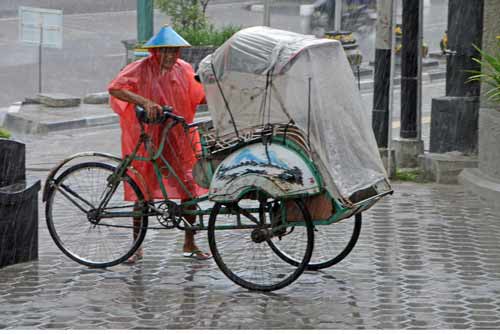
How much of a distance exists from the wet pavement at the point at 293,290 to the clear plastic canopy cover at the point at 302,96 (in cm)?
75

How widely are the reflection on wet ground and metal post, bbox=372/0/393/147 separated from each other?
257 cm

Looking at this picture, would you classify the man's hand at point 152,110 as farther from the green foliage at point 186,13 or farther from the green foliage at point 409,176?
the green foliage at point 186,13

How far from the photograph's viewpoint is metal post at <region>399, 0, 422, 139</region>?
12.9 m

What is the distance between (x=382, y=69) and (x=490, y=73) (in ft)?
4.22

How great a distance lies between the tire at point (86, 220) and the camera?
8430mm

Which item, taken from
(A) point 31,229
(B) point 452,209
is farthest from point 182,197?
(B) point 452,209

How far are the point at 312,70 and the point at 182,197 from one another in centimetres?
141

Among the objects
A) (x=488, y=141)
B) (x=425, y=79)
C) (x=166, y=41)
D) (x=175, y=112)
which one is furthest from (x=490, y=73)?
(x=425, y=79)

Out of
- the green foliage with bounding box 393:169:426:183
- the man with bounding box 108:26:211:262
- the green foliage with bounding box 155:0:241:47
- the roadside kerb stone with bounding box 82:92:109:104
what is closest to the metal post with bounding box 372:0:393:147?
the green foliage with bounding box 393:169:426:183

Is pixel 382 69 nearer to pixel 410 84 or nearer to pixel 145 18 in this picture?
pixel 410 84

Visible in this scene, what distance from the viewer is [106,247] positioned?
895cm

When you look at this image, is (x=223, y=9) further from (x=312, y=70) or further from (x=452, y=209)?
(x=312, y=70)

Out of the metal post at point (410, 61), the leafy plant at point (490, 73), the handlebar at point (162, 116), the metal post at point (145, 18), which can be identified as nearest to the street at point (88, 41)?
the metal post at point (145, 18)

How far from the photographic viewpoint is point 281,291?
7891mm
